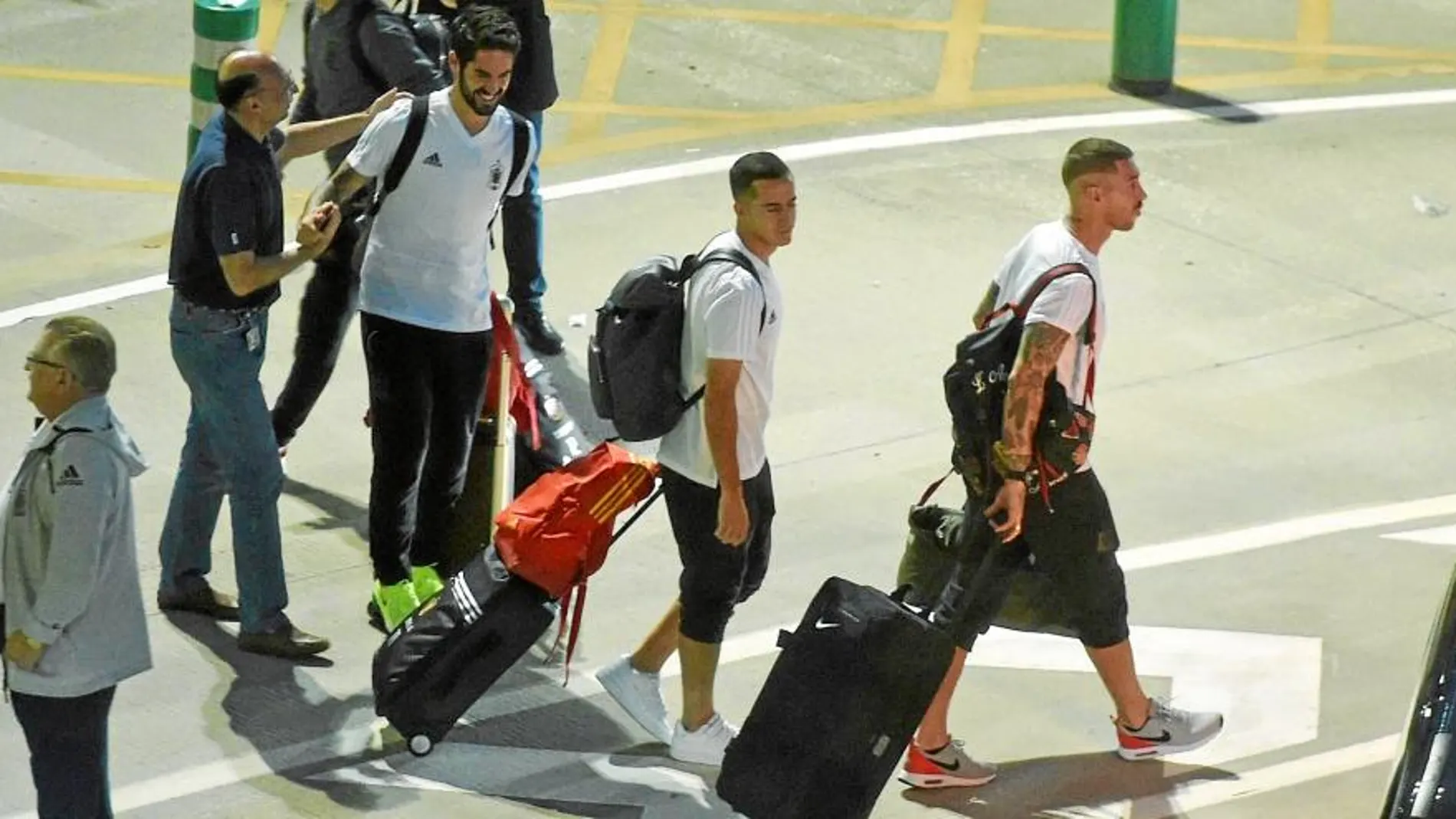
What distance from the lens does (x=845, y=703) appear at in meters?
7.19

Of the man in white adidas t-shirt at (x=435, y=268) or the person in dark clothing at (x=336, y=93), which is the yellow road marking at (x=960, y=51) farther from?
the man in white adidas t-shirt at (x=435, y=268)

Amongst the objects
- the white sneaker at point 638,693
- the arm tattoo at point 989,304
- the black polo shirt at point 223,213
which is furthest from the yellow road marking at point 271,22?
the arm tattoo at point 989,304

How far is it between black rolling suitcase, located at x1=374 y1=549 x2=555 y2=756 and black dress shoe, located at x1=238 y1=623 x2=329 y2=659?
592 mm

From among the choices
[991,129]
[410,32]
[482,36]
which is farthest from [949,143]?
[482,36]

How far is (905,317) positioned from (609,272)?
51.5 inches

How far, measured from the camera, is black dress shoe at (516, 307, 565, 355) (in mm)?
10562

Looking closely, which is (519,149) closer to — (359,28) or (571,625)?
(359,28)

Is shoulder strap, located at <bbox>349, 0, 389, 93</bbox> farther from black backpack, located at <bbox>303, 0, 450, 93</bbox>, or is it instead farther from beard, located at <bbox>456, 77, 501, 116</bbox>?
beard, located at <bbox>456, 77, 501, 116</bbox>

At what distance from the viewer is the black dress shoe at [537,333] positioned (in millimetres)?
10562

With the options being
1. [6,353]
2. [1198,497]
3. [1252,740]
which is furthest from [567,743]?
[6,353]

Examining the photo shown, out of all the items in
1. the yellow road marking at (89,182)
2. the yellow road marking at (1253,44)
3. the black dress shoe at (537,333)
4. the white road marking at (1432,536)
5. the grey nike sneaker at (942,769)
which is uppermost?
the yellow road marking at (1253,44)

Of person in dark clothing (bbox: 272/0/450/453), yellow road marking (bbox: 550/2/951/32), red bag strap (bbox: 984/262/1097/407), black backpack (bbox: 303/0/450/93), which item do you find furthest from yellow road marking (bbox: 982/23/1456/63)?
red bag strap (bbox: 984/262/1097/407)

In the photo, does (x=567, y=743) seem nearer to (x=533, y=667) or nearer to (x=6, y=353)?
(x=533, y=667)

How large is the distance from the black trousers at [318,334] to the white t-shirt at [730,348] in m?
1.96
